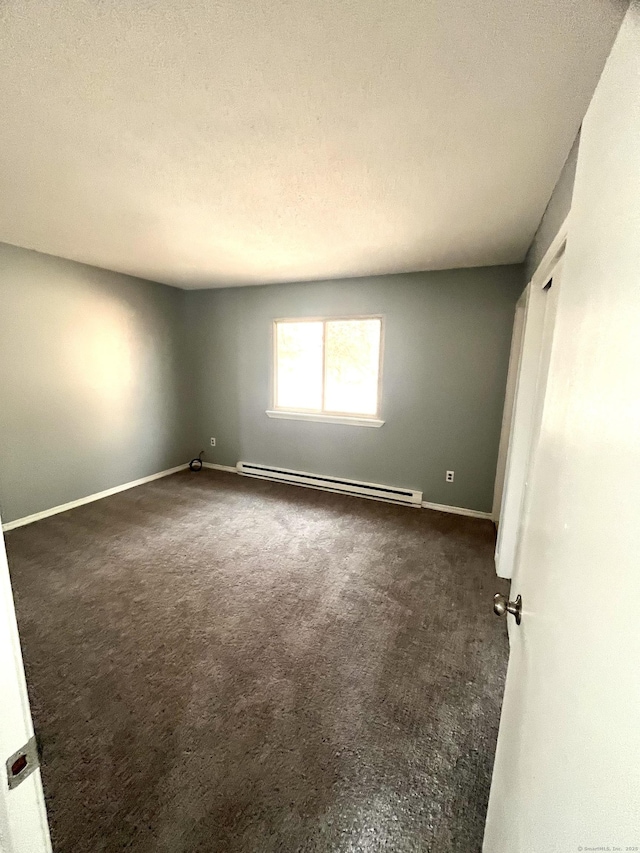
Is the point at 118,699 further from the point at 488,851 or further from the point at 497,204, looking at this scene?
the point at 497,204

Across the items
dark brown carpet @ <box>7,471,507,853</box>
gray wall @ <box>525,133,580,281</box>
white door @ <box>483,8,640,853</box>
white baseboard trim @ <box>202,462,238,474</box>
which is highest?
gray wall @ <box>525,133,580,281</box>

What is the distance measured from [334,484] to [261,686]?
2453 millimetres

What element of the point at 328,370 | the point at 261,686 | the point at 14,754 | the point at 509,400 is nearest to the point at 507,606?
the point at 14,754

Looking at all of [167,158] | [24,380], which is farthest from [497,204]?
[24,380]

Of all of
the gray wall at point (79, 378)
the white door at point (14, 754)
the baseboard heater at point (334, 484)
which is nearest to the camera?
the white door at point (14, 754)

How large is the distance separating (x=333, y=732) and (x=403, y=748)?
0.27m

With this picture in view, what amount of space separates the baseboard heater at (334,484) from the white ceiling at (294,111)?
242cm

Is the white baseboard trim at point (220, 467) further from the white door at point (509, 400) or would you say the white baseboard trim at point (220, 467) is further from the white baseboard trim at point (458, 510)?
the white door at point (509, 400)

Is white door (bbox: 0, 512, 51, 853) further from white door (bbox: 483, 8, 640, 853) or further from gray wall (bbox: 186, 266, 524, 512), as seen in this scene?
gray wall (bbox: 186, 266, 524, 512)

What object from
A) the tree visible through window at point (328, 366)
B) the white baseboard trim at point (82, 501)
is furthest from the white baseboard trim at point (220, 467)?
the tree visible through window at point (328, 366)

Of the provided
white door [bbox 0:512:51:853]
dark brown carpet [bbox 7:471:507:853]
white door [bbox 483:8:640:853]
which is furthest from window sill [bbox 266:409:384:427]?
white door [bbox 0:512:51:853]

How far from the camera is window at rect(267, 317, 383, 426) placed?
12.0 ft

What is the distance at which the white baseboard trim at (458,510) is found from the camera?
332 cm

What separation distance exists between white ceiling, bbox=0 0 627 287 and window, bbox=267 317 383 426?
4.80ft
